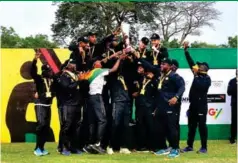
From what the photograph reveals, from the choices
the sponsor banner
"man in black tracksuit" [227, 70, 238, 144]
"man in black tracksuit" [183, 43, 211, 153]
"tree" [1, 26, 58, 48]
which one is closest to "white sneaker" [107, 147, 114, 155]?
"man in black tracksuit" [183, 43, 211, 153]

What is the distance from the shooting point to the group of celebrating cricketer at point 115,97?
1079 centimetres

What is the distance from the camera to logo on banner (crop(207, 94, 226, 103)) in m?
14.2

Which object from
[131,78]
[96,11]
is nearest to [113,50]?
[131,78]

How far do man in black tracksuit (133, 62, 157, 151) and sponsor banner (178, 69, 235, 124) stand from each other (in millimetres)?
2883

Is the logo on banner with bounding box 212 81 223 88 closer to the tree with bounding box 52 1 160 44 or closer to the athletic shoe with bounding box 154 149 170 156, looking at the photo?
the athletic shoe with bounding box 154 149 170 156

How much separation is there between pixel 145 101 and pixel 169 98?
64cm

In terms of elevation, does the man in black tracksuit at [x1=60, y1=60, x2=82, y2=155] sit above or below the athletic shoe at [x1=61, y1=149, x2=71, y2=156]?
above

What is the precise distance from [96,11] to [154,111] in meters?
24.2

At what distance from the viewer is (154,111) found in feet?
36.8

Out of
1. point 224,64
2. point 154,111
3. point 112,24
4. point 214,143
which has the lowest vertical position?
point 214,143

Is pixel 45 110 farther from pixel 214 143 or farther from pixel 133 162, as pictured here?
pixel 214 143

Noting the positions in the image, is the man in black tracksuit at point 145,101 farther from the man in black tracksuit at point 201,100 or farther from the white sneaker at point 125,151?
the man in black tracksuit at point 201,100

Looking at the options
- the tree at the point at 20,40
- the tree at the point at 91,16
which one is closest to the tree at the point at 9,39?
the tree at the point at 20,40

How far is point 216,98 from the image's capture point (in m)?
14.2
